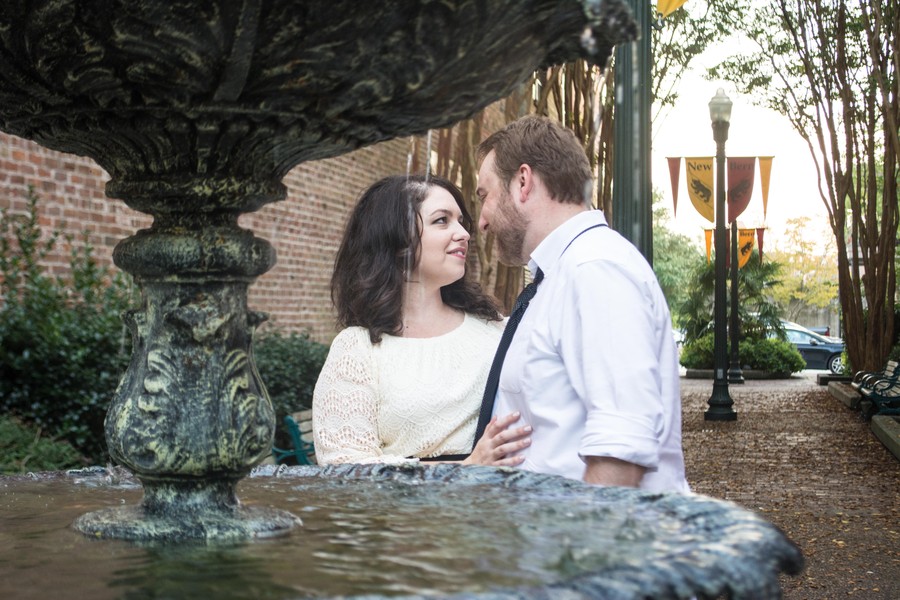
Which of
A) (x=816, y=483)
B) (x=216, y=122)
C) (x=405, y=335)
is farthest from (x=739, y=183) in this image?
(x=216, y=122)

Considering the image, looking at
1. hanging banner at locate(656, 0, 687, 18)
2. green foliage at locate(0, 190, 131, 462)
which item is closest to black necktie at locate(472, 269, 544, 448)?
green foliage at locate(0, 190, 131, 462)

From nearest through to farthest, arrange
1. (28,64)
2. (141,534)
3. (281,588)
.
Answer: (281,588), (28,64), (141,534)

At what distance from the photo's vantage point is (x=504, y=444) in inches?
115

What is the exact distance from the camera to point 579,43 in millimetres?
2141

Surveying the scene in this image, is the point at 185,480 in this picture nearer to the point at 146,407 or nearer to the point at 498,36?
the point at 146,407

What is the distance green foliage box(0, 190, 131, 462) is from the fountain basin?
4.93 m

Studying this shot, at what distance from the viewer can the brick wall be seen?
8977mm

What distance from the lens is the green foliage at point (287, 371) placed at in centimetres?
916

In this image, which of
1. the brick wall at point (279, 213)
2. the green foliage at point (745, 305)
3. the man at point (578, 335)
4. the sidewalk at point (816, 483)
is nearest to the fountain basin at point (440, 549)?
the man at point (578, 335)

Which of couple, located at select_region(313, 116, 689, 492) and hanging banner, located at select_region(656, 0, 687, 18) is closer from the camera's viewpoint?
couple, located at select_region(313, 116, 689, 492)

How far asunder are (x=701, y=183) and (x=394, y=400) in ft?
62.6

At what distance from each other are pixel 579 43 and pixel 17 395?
5872mm

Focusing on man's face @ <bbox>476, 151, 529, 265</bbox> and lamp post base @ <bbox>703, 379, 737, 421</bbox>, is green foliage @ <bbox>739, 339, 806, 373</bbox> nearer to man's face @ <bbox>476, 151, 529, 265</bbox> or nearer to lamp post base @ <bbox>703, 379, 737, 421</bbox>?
lamp post base @ <bbox>703, 379, 737, 421</bbox>

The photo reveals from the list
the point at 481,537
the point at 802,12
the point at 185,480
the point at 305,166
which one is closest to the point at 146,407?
the point at 185,480
